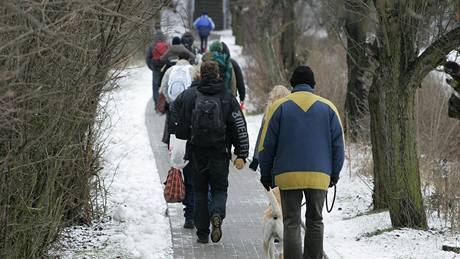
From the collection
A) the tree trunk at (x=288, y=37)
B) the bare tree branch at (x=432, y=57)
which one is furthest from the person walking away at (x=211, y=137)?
the tree trunk at (x=288, y=37)

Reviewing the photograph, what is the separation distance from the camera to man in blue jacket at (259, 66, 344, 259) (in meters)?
7.55

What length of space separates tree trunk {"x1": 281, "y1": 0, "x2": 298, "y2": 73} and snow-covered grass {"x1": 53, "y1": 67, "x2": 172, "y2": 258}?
7631mm

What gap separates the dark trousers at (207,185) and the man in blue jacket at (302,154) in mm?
1374

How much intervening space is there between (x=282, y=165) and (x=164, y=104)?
7.72 metres

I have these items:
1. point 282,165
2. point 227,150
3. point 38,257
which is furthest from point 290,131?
point 38,257

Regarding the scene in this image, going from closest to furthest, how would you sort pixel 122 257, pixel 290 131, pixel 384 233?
pixel 290 131 < pixel 122 257 < pixel 384 233

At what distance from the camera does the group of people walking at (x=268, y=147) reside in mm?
7570

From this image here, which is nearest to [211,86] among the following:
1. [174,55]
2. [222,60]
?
[222,60]

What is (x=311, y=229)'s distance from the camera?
305 inches

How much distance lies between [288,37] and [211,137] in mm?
14707

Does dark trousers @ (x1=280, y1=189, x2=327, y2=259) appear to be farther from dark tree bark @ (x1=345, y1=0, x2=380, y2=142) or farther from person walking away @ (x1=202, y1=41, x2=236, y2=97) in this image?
dark tree bark @ (x1=345, y1=0, x2=380, y2=142)

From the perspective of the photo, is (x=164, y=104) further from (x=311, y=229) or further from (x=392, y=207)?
(x=311, y=229)

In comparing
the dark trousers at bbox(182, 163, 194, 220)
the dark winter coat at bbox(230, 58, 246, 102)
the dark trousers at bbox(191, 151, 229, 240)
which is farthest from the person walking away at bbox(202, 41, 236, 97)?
the dark trousers at bbox(191, 151, 229, 240)

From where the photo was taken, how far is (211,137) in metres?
8.98
